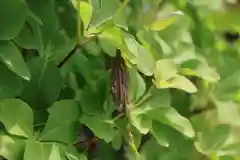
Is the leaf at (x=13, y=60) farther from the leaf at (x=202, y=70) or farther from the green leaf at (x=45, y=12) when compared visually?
the leaf at (x=202, y=70)

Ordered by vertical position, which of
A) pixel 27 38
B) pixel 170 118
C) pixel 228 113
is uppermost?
pixel 27 38

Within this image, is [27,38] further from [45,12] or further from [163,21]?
[163,21]

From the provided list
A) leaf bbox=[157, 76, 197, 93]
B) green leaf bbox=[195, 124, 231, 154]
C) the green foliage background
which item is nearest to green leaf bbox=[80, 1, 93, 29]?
the green foliage background

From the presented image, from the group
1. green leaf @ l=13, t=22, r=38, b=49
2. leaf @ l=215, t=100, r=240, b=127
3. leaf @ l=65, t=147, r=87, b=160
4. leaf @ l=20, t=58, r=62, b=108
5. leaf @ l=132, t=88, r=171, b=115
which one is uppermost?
green leaf @ l=13, t=22, r=38, b=49

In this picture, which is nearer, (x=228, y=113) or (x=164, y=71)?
(x=164, y=71)

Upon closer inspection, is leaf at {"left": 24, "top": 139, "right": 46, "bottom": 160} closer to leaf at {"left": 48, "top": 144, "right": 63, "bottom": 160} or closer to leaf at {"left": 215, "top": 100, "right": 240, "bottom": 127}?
leaf at {"left": 48, "top": 144, "right": 63, "bottom": 160}

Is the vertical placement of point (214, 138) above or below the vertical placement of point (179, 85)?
below

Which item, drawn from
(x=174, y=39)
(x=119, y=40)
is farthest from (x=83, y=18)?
(x=174, y=39)

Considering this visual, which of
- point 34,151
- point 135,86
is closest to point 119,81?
point 135,86
